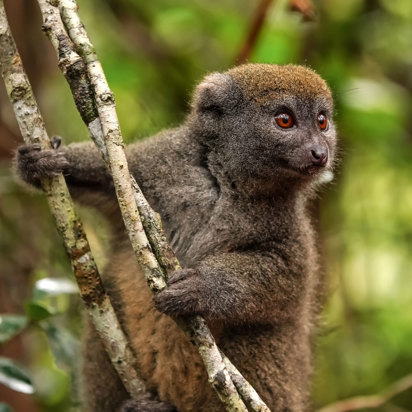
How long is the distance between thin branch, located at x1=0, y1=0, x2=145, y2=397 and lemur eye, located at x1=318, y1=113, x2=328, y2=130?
6.93ft

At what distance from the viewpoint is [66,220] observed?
5117 mm

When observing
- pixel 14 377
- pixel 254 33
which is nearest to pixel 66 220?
pixel 14 377

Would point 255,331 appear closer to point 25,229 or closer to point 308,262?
point 308,262

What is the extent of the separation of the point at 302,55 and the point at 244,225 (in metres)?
3.36

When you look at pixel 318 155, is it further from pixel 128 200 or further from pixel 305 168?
pixel 128 200

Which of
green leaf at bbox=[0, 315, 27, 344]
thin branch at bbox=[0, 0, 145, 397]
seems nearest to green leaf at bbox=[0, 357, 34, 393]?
green leaf at bbox=[0, 315, 27, 344]

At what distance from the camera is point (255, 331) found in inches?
233

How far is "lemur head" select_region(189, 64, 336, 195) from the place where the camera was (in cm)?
589

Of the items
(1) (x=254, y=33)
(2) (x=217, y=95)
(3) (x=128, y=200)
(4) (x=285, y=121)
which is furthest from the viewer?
(1) (x=254, y=33)

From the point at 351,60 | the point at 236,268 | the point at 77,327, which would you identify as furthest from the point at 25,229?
the point at 351,60

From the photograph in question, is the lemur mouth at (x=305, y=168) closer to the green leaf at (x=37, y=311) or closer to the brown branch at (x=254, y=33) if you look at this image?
the brown branch at (x=254, y=33)

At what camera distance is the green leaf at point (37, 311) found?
5.48 meters

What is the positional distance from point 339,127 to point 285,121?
2.30m

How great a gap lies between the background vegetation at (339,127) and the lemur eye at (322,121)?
0.98 metres
